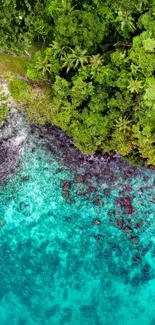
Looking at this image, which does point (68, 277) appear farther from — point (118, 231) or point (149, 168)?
point (149, 168)

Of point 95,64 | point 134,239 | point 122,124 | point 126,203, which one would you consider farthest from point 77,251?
point 95,64

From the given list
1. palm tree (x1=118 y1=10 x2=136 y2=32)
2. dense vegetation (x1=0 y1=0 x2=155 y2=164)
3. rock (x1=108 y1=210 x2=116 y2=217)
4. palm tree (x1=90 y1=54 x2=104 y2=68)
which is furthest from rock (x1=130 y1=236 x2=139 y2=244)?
palm tree (x1=118 y1=10 x2=136 y2=32)

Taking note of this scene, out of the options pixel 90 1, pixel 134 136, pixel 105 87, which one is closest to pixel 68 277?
pixel 134 136

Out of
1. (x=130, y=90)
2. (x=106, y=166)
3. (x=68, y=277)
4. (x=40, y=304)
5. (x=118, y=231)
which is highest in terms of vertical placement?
(x=130, y=90)

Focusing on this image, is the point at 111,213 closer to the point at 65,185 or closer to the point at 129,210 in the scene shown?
the point at 129,210

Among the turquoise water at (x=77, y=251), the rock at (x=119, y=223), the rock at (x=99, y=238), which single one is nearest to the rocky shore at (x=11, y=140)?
the turquoise water at (x=77, y=251)
